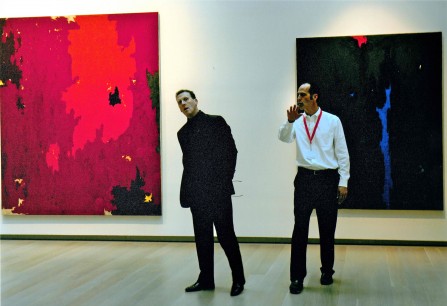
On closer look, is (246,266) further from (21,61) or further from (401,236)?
(21,61)

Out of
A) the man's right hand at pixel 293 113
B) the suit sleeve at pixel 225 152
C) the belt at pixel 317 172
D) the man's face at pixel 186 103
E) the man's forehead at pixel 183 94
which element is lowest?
the belt at pixel 317 172

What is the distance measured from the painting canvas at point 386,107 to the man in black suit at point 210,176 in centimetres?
269

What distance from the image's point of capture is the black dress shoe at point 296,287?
16.8ft

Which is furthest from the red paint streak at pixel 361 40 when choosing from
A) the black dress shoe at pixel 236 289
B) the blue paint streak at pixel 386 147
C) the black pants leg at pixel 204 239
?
the black dress shoe at pixel 236 289

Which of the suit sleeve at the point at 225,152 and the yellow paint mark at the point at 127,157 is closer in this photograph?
the suit sleeve at the point at 225,152

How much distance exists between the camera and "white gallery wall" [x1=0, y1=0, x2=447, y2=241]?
744 cm

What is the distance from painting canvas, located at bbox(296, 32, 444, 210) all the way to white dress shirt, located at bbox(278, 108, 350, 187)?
2180 mm

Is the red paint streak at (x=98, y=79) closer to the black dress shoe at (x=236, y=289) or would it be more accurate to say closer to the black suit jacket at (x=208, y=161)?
the black suit jacket at (x=208, y=161)

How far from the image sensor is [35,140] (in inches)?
317

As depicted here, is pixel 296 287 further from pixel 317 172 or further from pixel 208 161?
pixel 208 161

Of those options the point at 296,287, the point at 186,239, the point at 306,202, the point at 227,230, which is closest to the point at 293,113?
the point at 306,202

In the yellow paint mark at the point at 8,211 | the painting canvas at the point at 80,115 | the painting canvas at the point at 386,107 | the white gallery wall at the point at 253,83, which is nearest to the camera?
the painting canvas at the point at 386,107

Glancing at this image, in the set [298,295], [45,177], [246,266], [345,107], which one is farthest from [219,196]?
[45,177]

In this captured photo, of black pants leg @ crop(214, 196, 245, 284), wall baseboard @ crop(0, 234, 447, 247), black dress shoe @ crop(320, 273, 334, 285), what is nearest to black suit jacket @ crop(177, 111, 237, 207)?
black pants leg @ crop(214, 196, 245, 284)
